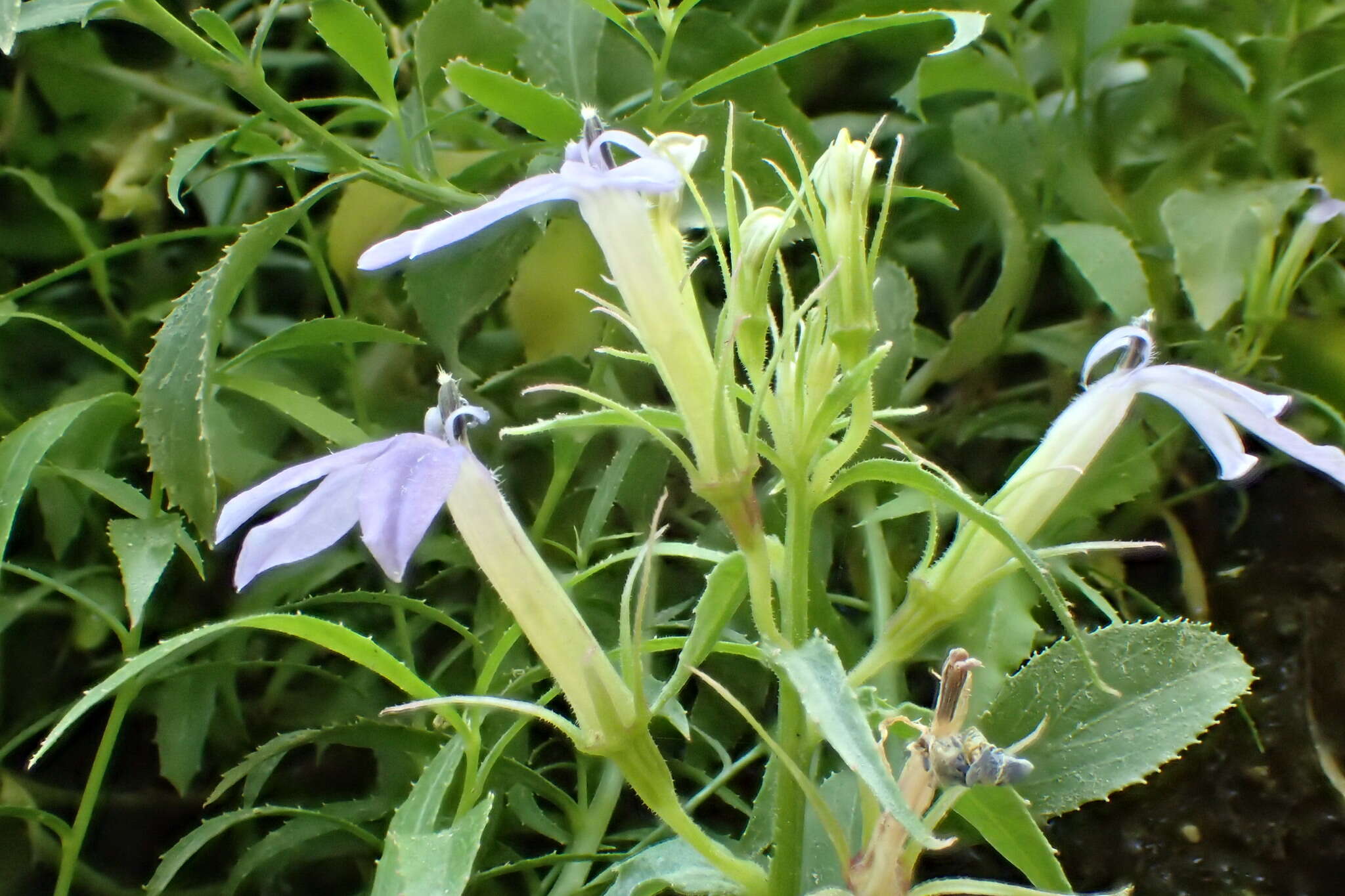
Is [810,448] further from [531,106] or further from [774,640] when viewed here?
[531,106]

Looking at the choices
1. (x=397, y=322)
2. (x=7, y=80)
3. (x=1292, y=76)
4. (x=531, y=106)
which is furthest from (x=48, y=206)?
(x=1292, y=76)

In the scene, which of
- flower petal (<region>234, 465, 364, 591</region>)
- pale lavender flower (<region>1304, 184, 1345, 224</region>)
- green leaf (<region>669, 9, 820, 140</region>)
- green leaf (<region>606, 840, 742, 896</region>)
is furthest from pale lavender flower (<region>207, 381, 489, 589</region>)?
pale lavender flower (<region>1304, 184, 1345, 224</region>)

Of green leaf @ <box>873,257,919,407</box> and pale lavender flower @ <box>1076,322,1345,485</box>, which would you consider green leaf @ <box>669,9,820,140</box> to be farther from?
pale lavender flower @ <box>1076,322,1345,485</box>

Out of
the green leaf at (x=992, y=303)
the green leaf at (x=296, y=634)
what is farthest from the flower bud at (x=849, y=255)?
the green leaf at (x=992, y=303)

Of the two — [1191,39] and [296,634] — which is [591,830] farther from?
[1191,39]

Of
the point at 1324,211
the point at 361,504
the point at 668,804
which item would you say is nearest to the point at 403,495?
the point at 361,504

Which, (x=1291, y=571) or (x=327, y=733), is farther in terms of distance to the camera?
(x=1291, y=571)
